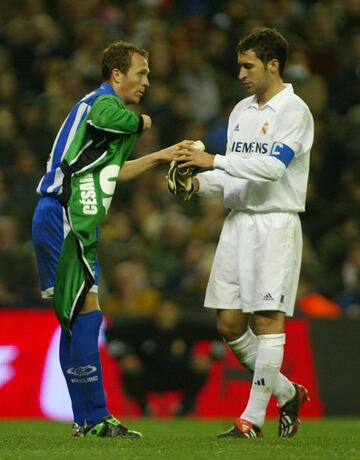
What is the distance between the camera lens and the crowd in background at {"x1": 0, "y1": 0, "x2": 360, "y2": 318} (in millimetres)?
13172

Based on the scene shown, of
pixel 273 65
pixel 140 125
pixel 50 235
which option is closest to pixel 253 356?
pixel 50 235

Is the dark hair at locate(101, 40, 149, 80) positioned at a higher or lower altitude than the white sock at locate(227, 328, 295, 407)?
higher

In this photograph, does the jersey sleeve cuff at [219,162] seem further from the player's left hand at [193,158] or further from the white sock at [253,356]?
the white sock at [253,356]

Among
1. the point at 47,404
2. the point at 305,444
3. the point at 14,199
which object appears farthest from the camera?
the point at 14,199

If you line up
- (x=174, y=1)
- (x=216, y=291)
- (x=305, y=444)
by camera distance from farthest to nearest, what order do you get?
(x=174, y=1)
(x=216, y=291)
(x=305, y=444)

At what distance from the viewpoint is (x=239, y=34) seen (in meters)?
15.8

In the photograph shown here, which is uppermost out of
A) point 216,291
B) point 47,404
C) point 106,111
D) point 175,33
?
point 175,33

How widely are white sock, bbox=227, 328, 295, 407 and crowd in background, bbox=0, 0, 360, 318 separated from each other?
15.2 ft

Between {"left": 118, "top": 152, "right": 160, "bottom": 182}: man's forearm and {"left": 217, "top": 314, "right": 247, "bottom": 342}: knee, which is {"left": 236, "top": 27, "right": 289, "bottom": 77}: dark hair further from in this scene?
{"left": 217, "top": 314, "right": 247, "bottom": 342}: knee

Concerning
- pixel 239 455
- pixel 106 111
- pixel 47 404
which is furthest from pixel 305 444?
pixel 47 404

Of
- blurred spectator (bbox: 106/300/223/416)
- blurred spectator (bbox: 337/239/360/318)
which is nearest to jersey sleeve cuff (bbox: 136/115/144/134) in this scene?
blurred spectator (bbox: 106/300/223/416)

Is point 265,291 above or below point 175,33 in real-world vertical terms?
below

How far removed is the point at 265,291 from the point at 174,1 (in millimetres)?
9566

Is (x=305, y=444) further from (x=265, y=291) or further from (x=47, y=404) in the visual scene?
(x=47, y=404)
